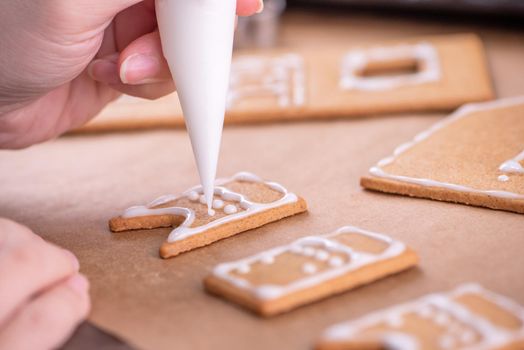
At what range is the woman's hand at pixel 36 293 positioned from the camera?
885mm

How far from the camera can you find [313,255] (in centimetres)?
99

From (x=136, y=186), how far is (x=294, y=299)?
60cm

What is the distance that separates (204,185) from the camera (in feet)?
3.76

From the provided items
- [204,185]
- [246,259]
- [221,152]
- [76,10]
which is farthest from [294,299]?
[221,152]

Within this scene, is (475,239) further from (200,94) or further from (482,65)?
(482,65)

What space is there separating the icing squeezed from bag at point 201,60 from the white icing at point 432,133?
0.32 meters

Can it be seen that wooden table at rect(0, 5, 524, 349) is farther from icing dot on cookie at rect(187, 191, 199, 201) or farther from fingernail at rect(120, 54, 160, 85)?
fingernail at rect(120, 54, 160, 85)

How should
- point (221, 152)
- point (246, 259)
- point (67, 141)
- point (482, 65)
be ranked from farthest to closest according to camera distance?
point (482, 65), point (67, 141), point (221, 152), point (246, 259)

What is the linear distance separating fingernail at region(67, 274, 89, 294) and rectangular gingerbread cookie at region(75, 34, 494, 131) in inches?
32.4

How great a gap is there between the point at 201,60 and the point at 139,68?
0.74ft

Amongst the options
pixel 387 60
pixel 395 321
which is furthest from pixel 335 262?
pixel 387 60

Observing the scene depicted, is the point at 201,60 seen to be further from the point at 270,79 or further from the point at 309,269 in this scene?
the point at 270,79

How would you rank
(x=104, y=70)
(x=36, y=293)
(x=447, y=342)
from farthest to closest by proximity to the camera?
1. (x=104, y=70)
2. (x=36, y=293)
3. (x=447, y=342)

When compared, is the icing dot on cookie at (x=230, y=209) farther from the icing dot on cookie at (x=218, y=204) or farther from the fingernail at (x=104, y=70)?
the fingernail at (x=104, y=70)
